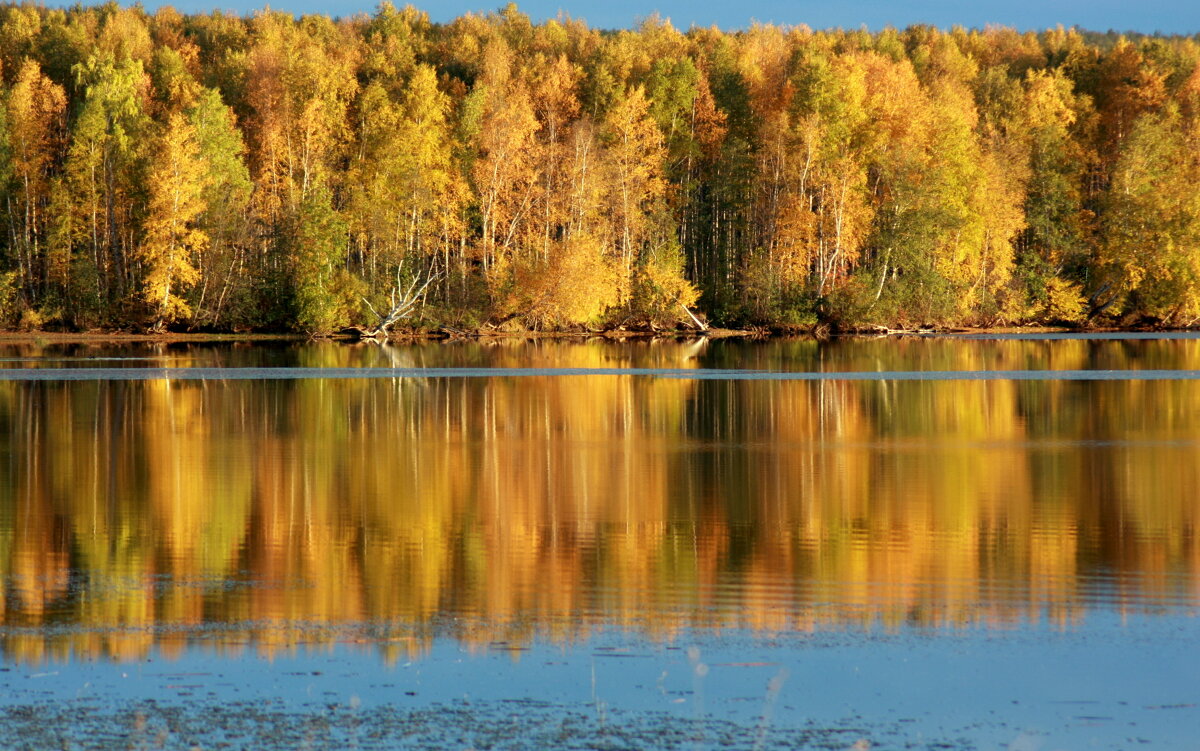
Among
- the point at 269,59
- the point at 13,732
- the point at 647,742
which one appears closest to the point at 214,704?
the point at 13,732

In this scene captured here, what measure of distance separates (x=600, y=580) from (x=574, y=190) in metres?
59.8

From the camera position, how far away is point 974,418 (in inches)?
1189

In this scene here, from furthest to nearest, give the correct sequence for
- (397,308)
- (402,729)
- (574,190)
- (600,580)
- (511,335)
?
1. (574,190)
2. (511,335)
3. (397,308)
4. (600,580)
5. (402,729)

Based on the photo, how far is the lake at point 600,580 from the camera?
974 cm

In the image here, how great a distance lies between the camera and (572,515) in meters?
17.8

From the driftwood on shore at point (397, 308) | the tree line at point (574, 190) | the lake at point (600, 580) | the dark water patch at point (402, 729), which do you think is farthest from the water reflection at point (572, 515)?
the tree line at point (574, 190)

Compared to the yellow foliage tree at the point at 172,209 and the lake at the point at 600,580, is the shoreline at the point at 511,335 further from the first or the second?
the lake at the point at 600,580

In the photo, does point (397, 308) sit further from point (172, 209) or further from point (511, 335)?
point (172, 209)

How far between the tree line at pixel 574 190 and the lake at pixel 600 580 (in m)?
38.7

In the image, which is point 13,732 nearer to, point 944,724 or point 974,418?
point 944,724

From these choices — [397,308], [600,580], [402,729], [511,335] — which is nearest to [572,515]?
[600,580]

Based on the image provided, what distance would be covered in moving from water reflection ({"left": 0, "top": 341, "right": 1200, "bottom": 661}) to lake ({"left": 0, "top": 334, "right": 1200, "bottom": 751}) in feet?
0.22

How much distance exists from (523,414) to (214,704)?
2141 centimetres

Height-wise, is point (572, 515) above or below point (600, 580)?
above
